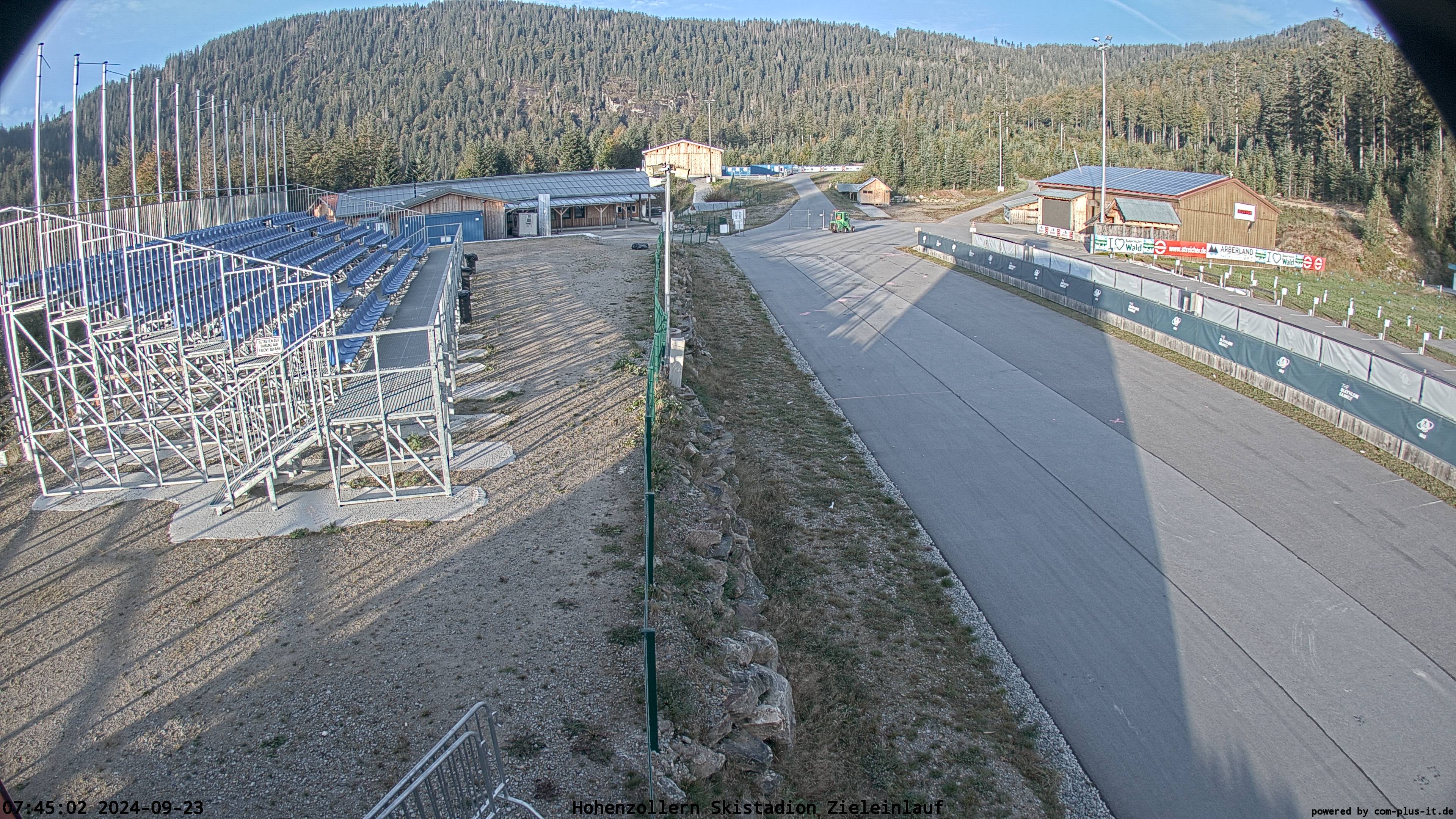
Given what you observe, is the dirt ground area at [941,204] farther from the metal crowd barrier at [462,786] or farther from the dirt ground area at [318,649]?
the metal crowd barrier at [462,786]

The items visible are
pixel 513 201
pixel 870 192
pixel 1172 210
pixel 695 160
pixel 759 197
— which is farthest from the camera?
pixel 695 160

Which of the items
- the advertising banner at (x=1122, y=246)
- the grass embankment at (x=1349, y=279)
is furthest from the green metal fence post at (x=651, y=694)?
the advertising banner at (x=1122, y=246)

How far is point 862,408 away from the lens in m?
21.1

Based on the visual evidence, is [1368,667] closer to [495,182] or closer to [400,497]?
[400,497]

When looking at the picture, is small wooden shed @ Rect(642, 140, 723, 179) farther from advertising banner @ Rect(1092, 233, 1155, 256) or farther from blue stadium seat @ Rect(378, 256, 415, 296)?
blue stadium seat @ Rect(378, 256, 415, 296)

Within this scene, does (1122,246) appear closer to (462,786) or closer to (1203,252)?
(1203,252)

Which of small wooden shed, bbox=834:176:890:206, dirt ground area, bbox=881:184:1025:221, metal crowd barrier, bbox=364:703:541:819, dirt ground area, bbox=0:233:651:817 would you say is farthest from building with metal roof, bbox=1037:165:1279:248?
metal crowd barrier, bbox=364:703:541:819

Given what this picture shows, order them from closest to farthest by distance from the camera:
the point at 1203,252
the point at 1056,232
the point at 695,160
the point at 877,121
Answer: the point at 1203,252 → the point at 1056,232 → the point at 695,160 → the point at 877,121

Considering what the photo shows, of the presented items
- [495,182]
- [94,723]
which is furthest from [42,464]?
[495,182]

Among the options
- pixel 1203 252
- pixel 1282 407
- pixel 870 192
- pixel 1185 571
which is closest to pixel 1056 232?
pixel 1203 252

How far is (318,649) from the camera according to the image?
350 inches

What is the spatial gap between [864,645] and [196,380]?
1245 cm

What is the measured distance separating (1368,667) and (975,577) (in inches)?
182

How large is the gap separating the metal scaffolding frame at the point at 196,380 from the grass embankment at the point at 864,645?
540 cm
